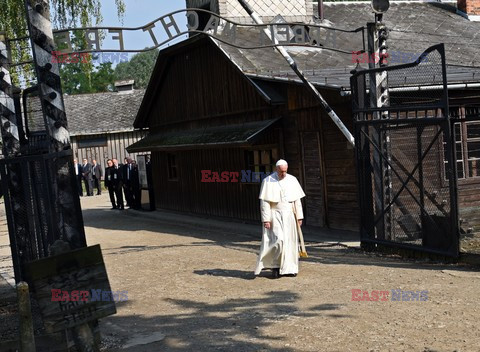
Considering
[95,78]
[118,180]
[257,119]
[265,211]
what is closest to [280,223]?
[265,211]

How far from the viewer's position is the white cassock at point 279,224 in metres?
11.3

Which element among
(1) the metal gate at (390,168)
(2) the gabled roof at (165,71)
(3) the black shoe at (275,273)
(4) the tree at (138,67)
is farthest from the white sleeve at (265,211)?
(4) the tree at (138,67)

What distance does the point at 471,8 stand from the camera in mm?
23938

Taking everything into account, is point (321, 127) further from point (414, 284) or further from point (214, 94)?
point (414, 284)

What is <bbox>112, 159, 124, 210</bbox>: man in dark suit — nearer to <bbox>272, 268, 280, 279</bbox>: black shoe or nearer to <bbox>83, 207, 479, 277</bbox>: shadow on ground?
<bbox>83, 207, 479, 277</bbox>: shadow on ground

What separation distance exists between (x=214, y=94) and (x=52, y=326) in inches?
567

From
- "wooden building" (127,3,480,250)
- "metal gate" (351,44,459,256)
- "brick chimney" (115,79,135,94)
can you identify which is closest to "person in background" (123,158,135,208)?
"wooden building" (127,3,480,250)

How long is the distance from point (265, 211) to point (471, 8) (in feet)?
51.0

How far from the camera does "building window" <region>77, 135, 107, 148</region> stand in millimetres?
43656

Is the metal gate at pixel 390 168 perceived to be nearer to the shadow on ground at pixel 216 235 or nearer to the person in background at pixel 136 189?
the shadow on ground at pixel 216 235

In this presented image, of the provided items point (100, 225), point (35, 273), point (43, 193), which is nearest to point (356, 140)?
point (43, 193)

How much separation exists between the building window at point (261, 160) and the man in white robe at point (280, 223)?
22.2 feet

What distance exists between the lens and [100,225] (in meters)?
22.3

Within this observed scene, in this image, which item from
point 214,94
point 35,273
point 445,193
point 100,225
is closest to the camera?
point 35,273
